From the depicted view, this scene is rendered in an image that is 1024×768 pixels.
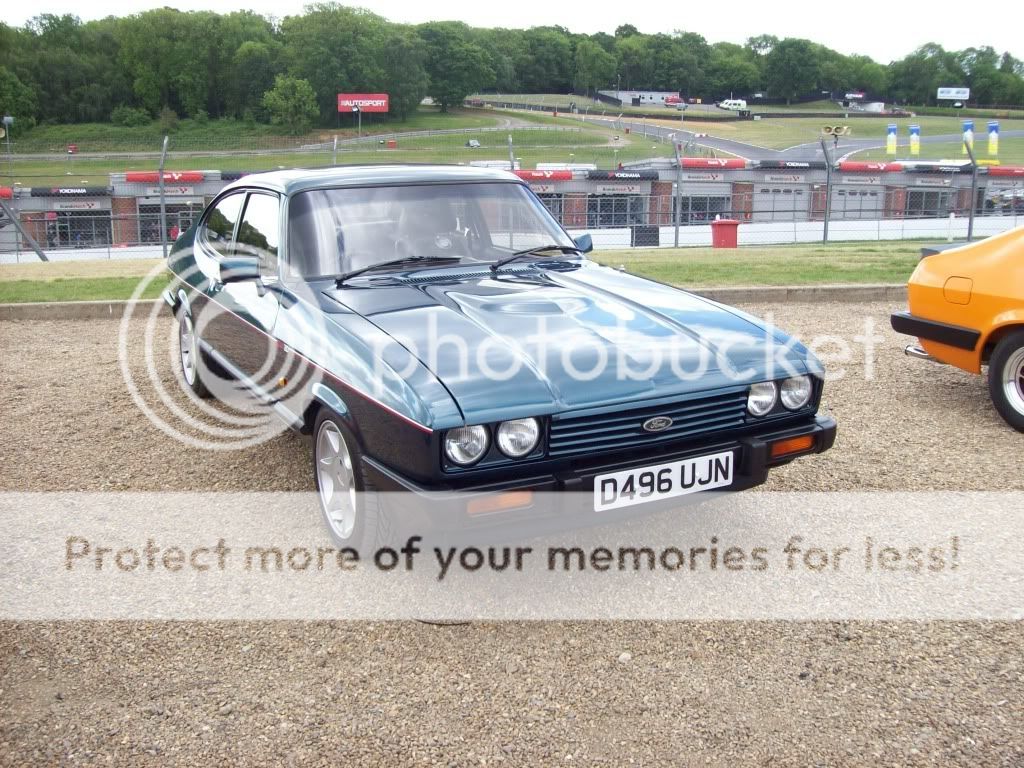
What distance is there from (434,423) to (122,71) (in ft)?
360

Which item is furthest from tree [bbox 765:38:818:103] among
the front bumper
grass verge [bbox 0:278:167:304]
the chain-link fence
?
the front bumper

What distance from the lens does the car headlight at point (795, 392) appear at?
3822 millimetres

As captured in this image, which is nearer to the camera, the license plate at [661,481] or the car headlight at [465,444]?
the car headlight at [465,444]

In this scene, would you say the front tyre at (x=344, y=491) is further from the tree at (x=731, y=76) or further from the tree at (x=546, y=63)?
the tree at (x=731, y=76)

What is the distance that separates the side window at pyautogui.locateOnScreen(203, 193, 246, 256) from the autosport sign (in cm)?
8561

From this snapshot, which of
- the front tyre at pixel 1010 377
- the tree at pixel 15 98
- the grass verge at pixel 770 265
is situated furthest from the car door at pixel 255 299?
the tree at pixel 15 98

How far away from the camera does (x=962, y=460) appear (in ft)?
16.9

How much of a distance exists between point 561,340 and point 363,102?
94.0 metres

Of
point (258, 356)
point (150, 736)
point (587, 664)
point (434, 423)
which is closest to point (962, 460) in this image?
point (587, 664)

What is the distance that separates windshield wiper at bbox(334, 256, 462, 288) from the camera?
14.3 ft

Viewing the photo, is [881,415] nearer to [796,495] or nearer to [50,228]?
[796,495]

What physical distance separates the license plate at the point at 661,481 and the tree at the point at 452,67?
11087 centimetres

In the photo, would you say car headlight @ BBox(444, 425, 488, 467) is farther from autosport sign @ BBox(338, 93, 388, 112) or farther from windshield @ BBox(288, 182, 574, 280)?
autosport sign @ BBox(338, 93, 388, 112)

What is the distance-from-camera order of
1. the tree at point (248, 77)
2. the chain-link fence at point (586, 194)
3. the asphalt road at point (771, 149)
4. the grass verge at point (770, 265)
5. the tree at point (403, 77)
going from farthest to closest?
the tree at point (403, 77) < the tree at point (248, 77) < the asphalt road at point (771, 149) < the chain-link fence at point (586, 194) < the grass verge at point (770, 265)
